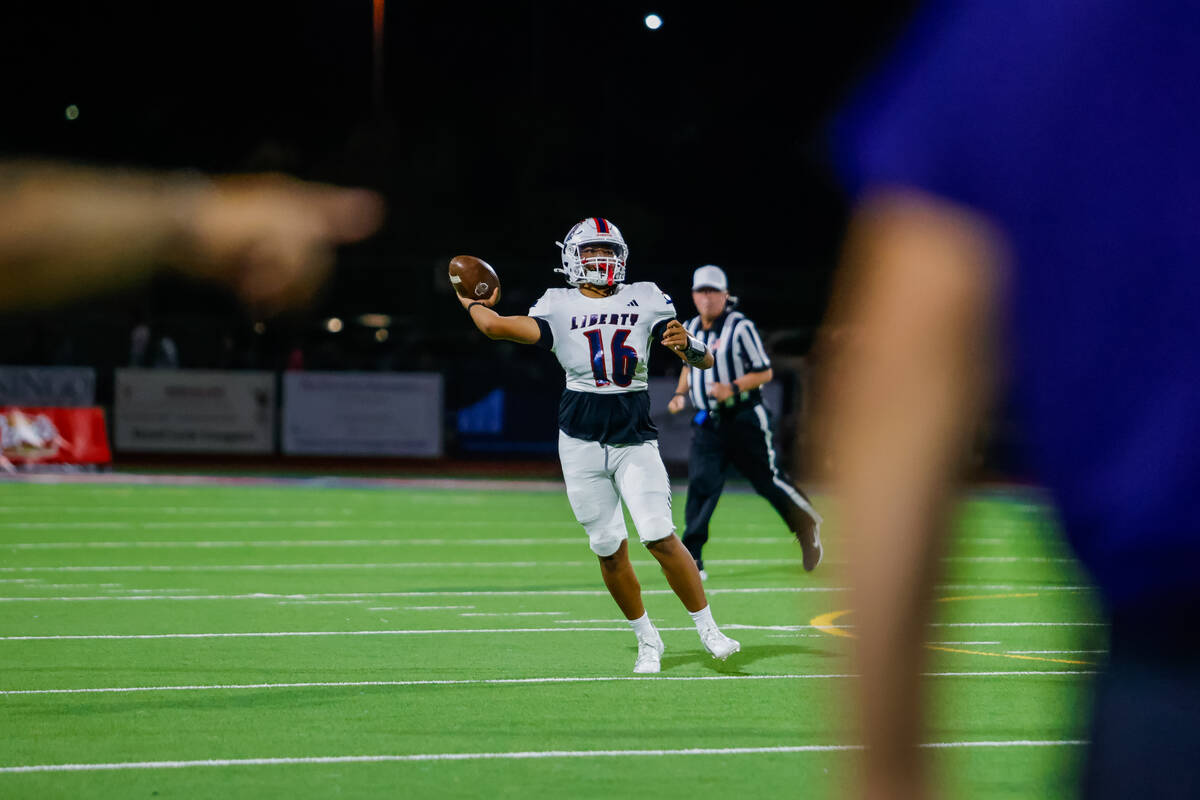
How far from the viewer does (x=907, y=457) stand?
4.34 feet

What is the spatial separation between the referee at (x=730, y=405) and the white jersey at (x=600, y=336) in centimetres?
338

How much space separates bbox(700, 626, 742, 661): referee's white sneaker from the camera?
293 inches

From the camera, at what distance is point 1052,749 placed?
5895mm

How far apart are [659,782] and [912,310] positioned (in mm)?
4249

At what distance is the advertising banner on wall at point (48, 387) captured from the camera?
80.8 feet

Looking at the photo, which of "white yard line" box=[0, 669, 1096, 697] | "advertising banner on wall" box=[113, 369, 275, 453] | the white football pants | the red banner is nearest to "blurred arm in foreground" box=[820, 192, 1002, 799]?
"white yard line" box=[0, 669, 1096, 697]

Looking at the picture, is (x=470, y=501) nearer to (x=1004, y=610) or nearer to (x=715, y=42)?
(x=1004, y=610)

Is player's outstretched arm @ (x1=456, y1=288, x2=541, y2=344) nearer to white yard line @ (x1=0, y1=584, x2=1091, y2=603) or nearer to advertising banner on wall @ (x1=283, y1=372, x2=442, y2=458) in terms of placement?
white yard line @ (x1=0, y1=584, x2=1091, y2=603)

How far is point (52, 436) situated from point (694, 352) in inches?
653

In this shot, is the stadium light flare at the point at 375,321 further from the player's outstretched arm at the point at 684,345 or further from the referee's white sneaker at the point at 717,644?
the referee's white sneaker at the point at 717,644

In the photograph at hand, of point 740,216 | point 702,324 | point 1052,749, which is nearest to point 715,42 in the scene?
point 740,216

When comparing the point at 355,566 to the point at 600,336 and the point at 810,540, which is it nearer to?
the point at 810,540

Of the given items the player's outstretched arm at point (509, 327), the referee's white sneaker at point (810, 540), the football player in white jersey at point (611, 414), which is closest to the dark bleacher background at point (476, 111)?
the referee's white sneaker at point (810, 540)

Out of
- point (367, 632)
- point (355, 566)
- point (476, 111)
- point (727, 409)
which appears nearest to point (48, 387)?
point (355, 566)
